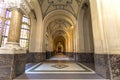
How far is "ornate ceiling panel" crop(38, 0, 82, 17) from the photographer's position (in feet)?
27.0

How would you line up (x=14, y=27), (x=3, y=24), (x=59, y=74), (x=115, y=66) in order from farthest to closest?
(x=3, y=24) < (x=59, y=74) < (x=14, y=27) < (x=115, y=66)

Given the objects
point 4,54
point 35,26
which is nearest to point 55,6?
point 35,26

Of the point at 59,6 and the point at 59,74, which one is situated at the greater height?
the point at 59,6

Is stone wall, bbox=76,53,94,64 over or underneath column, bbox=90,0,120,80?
underneath

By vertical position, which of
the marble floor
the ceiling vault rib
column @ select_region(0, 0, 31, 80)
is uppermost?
the ceiling vault rib

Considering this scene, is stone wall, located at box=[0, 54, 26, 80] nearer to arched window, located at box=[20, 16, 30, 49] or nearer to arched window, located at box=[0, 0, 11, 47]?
arched window, located at box=[0, 0, 11, 47]

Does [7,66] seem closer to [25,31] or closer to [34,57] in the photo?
[34,57]

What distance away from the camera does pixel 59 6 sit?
29.8ft

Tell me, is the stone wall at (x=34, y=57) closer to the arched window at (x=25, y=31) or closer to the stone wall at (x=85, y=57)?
the arched window at (x=25, y=31)

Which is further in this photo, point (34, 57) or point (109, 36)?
point (34, 57)

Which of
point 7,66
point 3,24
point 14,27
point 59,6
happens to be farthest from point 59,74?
point 59,6

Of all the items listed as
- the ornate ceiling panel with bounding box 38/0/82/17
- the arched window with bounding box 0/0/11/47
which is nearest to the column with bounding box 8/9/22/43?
the arched window with bounding box 0/0/11/47

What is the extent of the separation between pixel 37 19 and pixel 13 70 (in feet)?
19.5

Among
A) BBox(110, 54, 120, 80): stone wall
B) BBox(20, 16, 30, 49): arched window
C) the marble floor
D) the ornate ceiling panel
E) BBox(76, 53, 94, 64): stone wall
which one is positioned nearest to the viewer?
BBox(110, 54, 120, 80): stone wall
